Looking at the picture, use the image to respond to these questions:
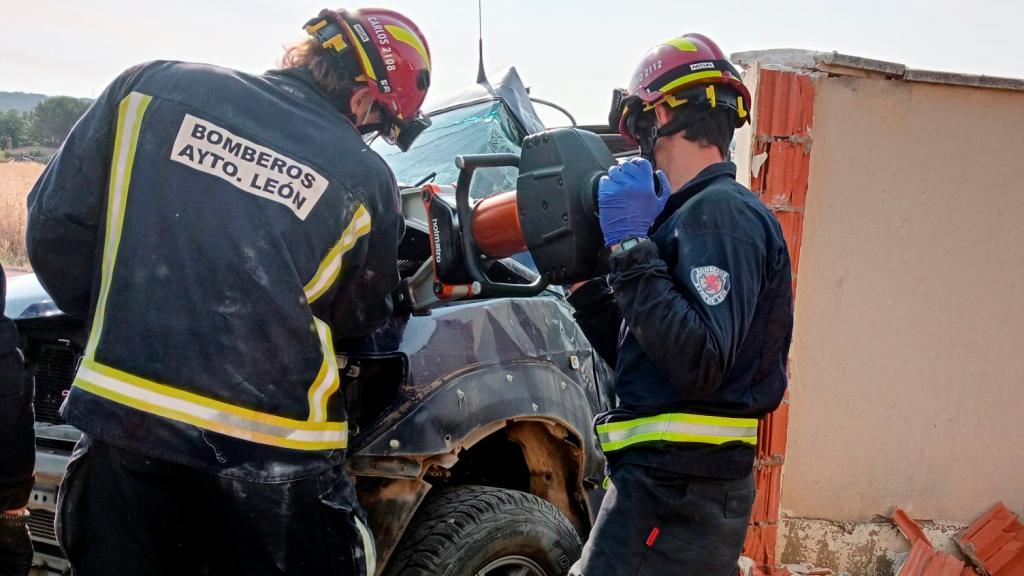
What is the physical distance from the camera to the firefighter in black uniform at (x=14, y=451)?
2.38 m

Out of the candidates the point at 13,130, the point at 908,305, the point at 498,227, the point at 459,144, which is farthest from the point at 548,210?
the point at 13,130

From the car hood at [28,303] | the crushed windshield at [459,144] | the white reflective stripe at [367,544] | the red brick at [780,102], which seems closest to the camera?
the white reflective stripe at [367,544]

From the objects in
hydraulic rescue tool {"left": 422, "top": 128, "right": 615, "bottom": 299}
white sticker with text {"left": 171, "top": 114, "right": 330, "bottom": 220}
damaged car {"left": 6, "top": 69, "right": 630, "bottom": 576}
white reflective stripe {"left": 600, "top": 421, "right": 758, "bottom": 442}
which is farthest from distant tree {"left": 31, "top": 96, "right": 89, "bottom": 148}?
white reflective stripe {"left": 600, "top": 421, "right": 758, "bottom": 442}

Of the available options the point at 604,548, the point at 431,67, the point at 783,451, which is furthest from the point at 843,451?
the point at 431,67

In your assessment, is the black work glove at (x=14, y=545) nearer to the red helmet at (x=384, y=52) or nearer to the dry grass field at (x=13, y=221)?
the red helmet at (x=384, y=52)

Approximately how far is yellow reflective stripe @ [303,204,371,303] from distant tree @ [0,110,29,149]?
1658 inches

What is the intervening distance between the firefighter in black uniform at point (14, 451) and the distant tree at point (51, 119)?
39197 millimetres

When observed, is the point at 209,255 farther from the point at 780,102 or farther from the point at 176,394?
the point at 780,102

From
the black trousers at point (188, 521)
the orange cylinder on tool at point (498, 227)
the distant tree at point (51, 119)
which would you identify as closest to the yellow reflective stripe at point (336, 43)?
the orange cylinder on tool at point (498, 227)

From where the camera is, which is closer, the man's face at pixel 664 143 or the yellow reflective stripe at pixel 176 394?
the yellow reflective stripe at pixel 176 394

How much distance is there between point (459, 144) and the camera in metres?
4.21

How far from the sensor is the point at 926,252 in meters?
4.09

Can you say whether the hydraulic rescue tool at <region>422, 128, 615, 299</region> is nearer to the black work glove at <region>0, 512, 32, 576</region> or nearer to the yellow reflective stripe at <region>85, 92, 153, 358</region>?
the yellow reflective stripe at <region>85, 92, 153, 358</region>

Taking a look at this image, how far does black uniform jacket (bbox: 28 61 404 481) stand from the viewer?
6.25ft
